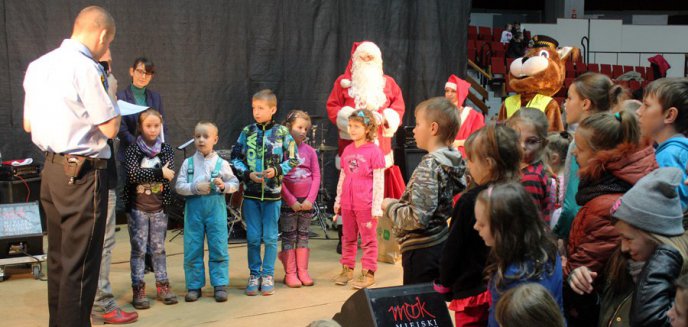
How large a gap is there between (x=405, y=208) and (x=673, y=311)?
1.47 m

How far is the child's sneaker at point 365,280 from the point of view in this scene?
5.36 meters

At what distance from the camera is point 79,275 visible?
12.0ft

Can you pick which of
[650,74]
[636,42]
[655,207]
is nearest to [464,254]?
[655,207]

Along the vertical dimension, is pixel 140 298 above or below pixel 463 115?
below

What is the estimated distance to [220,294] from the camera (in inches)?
197

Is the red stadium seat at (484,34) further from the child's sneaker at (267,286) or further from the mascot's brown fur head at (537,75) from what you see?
the child's sneaker at (267,286)

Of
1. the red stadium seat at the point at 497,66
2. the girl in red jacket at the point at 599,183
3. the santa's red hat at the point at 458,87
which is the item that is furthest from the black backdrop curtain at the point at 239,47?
the red stadium seat at the point at 497,66

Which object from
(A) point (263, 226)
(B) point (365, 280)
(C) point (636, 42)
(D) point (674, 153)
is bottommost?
(B) point (365, 280)

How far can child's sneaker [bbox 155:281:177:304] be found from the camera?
491 cm

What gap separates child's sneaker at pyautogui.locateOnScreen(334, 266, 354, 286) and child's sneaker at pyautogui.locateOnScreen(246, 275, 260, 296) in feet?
1.98

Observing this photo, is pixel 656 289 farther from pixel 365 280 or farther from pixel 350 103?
pixel 350 103

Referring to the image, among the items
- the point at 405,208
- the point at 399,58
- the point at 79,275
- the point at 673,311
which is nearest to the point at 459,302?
the point at 405,208

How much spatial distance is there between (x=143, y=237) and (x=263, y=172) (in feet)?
2.91

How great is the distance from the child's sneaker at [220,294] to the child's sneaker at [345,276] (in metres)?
0.87
